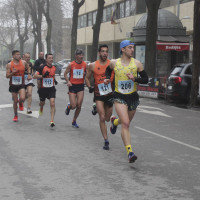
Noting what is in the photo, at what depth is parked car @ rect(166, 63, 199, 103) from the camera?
16656mm

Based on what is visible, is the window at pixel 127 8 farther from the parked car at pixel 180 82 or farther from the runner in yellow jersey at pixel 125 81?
the runner in yellow jersey at pixel 125 81

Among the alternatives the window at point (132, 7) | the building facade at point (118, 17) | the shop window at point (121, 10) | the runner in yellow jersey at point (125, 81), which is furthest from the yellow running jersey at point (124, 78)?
the shop window at point (121, 10)

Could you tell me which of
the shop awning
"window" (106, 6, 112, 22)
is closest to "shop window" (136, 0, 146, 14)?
"window" (106, 6, 112, 22)

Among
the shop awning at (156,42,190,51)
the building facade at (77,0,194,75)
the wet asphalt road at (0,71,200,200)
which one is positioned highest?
the building facade at (77,0,194,75)

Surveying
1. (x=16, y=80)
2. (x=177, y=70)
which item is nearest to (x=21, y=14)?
(x=177, y=70)

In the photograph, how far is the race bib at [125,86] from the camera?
269 inches

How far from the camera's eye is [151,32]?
20125 millimetres

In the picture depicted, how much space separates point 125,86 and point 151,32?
13697mm

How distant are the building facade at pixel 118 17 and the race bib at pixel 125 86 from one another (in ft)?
81.8

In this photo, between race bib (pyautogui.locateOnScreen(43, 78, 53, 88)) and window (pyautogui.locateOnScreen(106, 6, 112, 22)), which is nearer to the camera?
race bib (pyautogui.locateOnScreen(43, 78, 53, 88))

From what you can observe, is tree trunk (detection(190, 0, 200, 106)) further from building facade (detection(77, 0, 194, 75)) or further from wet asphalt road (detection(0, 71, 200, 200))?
building facade (detection(77, 0, 194, 75))

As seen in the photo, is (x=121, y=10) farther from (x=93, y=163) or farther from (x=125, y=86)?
(x=93, y=163)

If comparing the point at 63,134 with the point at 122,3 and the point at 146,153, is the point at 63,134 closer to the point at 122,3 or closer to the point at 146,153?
the point at 146,153

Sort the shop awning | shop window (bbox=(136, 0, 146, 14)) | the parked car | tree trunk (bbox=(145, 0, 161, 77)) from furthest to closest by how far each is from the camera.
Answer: shop window (bbox=(136, 0, 146, 14)) < the shop awning < tree trunk (bbox=(145, 0, 161, 77)) < the parked car
